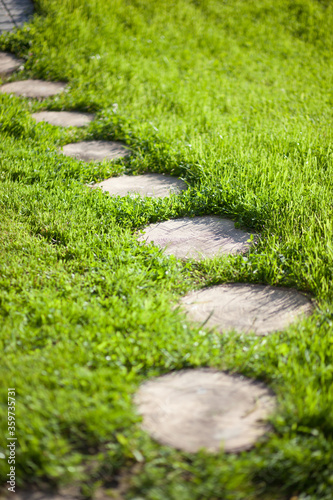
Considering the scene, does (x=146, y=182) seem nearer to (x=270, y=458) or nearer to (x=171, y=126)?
(x=171, y=126)

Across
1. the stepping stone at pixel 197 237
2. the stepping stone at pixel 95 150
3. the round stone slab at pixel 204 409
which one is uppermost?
the stepping stone at pixel 95 150

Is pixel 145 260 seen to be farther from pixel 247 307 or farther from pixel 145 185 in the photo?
pixel 145 185

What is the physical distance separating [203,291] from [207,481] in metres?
1.12

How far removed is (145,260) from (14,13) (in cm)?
541

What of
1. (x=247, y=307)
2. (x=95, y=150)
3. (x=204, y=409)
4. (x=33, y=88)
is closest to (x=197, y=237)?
(x=247, y=307)

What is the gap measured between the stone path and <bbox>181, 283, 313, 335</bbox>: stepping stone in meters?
5.38

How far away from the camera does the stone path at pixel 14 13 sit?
18.9 feet

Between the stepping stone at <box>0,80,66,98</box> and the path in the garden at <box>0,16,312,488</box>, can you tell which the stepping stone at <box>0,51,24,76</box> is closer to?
the stepping stone at <box>0,80,66,98</box>

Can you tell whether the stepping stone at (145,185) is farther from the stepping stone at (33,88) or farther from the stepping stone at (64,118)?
the stepping stone at (33,88)

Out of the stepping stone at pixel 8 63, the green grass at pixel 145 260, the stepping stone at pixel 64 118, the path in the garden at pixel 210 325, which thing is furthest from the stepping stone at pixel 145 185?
the stepping stone at pixel 8 63

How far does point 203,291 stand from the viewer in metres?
2.34

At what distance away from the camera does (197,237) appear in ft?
9.19

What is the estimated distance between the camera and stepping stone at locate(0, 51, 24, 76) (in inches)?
204

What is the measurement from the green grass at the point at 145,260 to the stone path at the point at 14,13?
0.69 feet
